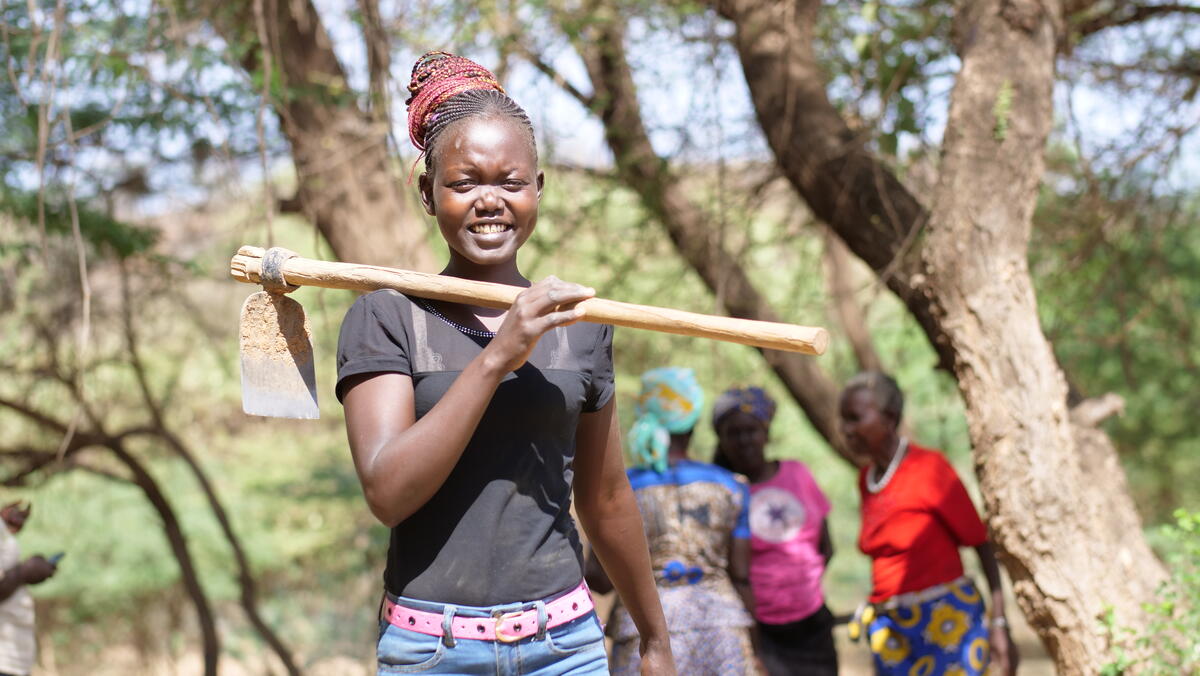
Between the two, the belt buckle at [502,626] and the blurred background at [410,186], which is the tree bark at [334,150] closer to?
the blurred background at [410,186]

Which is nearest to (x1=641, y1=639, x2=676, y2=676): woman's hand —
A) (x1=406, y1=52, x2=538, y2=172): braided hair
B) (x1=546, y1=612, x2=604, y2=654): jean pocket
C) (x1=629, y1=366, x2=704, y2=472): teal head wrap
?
(x1=546, y1=612, x2=604, y2=654): jean pocket

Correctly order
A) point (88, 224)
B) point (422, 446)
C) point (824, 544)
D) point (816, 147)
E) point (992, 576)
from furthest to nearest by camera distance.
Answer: point (88, 224) → point (816, 147) → point (824, 544) → point (992, 576) → point (422, 446)

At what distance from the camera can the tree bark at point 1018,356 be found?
11.8 ft

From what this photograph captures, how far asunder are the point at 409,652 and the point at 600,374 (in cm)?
57

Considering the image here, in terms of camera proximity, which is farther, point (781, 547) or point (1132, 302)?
point (1132, 302)

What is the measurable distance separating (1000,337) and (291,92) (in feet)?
11.2

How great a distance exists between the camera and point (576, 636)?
200cm

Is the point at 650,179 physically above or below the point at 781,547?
above

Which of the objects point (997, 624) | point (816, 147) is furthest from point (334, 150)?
point (997, 624)

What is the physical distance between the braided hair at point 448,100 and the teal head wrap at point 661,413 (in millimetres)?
2172

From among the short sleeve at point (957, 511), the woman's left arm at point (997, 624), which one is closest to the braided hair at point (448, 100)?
the short sleeve at point (957, 511)

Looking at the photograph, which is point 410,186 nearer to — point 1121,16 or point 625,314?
point 625,314

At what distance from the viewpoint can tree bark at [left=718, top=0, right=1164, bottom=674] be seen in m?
3.60

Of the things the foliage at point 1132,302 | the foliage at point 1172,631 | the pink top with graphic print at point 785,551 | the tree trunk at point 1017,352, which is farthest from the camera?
the foliage at point 1132,302
